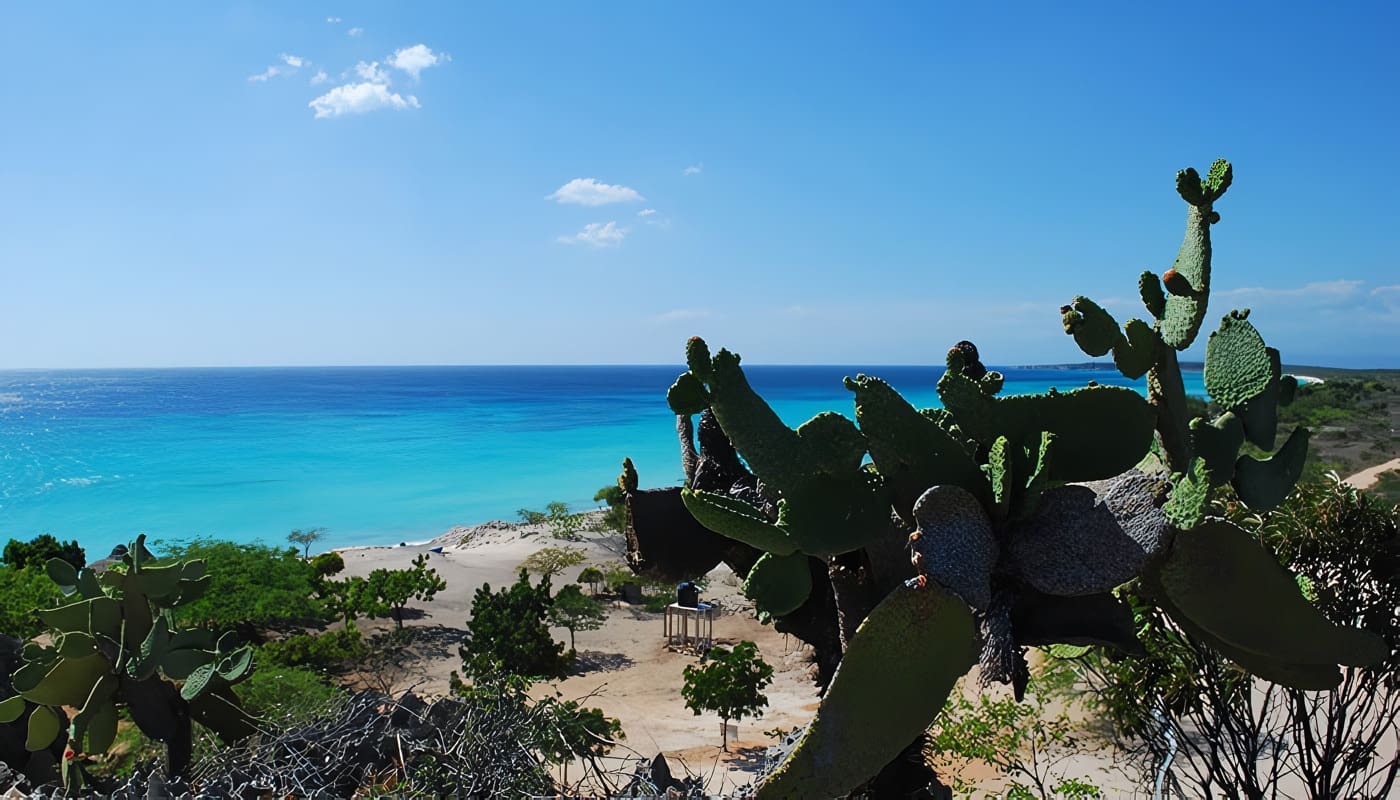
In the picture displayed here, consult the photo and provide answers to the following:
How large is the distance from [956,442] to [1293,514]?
8.11 feet

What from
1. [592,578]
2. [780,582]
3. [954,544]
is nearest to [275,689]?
[780,582]

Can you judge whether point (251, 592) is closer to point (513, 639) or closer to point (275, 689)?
point (513, 639)

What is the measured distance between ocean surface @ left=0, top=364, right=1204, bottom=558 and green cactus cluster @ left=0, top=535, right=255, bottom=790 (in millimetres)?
32538

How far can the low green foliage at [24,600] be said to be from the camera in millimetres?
9133

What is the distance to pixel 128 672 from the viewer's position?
3.96 metres

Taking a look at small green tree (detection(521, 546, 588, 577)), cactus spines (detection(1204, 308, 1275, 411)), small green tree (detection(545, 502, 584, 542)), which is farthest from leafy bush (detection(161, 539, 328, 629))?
small green tree (detection(545, 502, 584, 542))

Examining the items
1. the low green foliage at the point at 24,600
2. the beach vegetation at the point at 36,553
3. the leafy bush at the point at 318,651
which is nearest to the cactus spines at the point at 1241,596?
the leafy bush at the point at 318,651

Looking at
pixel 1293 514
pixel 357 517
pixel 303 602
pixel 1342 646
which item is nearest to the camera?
pixel 1342 646

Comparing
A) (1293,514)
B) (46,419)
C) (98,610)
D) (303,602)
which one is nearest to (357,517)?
(303,602)

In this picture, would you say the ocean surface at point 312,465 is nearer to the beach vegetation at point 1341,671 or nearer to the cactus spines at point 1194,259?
the beach vegetation at point 1341,671

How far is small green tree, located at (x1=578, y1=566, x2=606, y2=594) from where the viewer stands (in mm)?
17938

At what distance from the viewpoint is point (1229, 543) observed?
171cm

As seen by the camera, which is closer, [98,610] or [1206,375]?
[1206,375]

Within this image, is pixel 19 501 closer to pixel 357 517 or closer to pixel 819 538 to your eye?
pixel 357 517
